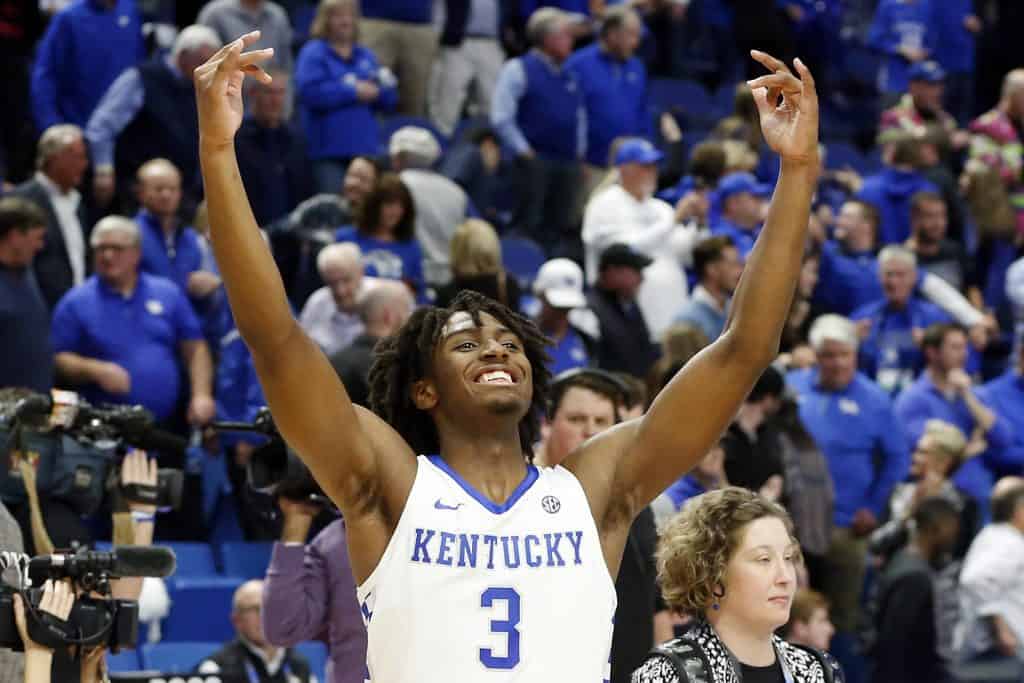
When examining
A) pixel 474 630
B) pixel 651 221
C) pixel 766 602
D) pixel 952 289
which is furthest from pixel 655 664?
pixel 952 289

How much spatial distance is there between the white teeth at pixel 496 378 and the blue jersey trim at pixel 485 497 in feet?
0.59

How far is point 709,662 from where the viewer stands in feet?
14.4

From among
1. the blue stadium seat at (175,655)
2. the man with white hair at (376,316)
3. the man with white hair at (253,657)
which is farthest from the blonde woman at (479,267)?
the blue stadium seat at (175,655)

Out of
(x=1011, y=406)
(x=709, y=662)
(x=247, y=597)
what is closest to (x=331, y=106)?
(x=1011, y=406)

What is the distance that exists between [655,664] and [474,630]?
0.76 meters

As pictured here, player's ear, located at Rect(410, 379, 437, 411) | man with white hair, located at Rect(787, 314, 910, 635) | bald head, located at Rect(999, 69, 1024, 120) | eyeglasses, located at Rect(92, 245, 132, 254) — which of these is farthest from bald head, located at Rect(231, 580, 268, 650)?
bald head, located at Rect(999, 69, 1024, 120)

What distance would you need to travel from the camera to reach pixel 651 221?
1062cm

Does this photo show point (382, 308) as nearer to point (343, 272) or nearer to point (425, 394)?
point (343, 272)

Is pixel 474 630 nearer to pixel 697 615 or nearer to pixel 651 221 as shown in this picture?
pixel 697 615

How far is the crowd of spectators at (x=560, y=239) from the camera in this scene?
8375mm

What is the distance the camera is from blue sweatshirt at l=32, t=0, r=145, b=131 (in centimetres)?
1021

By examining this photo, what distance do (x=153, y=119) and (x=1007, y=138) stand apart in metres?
6.21

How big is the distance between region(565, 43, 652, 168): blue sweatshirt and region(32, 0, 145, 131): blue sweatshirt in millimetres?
3000

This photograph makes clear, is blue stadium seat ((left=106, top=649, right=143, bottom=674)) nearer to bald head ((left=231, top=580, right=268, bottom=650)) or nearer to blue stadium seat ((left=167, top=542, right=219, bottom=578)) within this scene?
bald head ((left=231, top=580, right=268, bottom=650))
